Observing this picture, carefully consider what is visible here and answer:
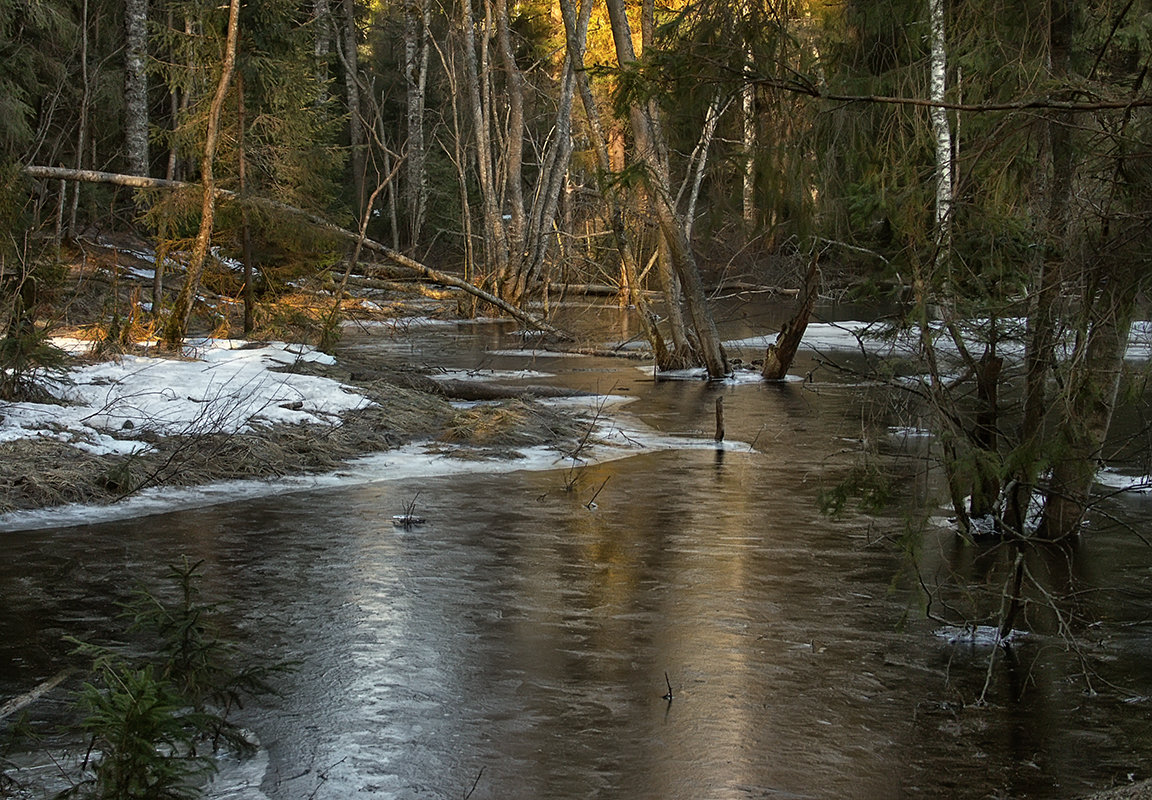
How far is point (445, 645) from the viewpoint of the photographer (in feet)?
22.4

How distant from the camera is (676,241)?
19.2 m

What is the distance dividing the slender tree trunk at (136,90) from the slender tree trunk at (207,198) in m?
10.5

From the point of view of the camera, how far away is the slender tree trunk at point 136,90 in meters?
26.5

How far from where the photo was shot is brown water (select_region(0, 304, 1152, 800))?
5332mm

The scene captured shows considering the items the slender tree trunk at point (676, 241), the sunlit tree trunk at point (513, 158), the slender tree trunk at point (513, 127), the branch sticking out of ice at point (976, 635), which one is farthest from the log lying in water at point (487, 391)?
the slender tree trunk at point (513, 127)

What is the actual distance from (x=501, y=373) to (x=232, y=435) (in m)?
7.88

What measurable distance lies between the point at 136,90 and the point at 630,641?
78.7 feet

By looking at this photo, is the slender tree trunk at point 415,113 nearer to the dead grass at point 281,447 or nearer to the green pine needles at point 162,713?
the dead grass at point 281,447

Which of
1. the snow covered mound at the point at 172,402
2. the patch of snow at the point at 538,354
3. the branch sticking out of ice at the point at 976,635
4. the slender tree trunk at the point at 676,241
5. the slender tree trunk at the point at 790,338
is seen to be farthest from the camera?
the patch of snow at the point at 538,354

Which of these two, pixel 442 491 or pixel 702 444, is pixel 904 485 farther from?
pixel 442 491

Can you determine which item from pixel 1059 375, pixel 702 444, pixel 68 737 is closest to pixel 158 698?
pixel 68 737

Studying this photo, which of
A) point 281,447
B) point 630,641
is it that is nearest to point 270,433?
point 281,447

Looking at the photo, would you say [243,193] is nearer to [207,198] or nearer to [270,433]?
[207,198]

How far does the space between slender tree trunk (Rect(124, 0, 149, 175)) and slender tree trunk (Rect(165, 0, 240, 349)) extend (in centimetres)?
1052
